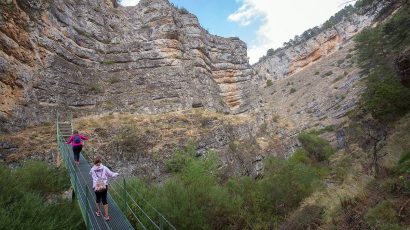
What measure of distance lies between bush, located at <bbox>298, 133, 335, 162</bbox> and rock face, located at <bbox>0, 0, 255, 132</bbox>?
8.88 m

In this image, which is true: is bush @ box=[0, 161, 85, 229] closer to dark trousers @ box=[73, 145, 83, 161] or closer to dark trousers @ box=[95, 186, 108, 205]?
dark trousers @ box=[95, 186, 108, 205]

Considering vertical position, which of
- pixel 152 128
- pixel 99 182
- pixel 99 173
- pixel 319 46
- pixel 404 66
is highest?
pixel 319 46

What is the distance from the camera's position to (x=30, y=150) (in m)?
18.3

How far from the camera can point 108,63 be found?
30672 mm

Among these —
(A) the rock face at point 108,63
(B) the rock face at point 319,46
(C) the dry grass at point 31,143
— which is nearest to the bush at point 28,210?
(C) the dry grass at point 31,143

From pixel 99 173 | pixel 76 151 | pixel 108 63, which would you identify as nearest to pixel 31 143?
pixel 76 151

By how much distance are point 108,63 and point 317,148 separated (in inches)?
821

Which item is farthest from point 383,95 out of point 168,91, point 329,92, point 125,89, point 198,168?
point 329,92

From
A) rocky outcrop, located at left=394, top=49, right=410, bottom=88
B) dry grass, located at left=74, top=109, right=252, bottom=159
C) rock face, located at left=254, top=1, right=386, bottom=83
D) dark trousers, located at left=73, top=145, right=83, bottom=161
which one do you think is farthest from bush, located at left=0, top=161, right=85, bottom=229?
rock face, located at left=254, top=1, right=386, bottom=83

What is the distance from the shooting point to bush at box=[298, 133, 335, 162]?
30769mm

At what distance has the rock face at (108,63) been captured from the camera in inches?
816

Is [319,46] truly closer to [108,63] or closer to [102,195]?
[108,63]

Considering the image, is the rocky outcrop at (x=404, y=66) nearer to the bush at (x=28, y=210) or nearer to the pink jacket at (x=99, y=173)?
the pink jacket at (x=99, y=173)

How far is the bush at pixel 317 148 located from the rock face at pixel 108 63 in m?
8.88
